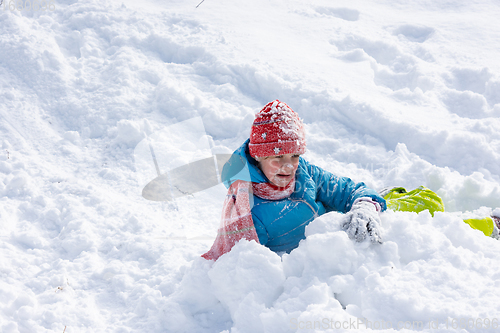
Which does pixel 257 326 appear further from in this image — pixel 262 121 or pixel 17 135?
pixel 17 135

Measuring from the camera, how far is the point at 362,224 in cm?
161

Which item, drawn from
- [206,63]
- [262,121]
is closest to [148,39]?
[206,63]

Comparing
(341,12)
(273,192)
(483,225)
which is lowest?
(483,225)

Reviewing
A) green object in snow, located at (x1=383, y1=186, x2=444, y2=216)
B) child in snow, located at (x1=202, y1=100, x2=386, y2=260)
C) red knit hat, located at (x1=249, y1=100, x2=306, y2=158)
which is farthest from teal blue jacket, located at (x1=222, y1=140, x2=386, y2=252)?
green object in snow, located at (x1=383, y1=186, x2=444, y2=216)

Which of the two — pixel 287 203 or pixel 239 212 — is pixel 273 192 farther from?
pixel 239 212

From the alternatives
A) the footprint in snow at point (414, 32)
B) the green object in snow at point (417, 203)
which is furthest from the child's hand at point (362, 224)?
the footprint in snow at point (414, 32)

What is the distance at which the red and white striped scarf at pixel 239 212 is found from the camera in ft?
6.03

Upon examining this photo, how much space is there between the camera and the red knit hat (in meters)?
1.90

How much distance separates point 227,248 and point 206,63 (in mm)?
3767

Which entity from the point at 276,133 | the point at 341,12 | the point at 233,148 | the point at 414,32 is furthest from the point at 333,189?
the point at 341,12

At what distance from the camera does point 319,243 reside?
5.11 ft

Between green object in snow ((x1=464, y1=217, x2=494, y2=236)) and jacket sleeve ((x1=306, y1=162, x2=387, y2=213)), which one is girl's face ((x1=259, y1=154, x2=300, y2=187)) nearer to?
jacket sleeve ((x1=306, y1=162, x2=387, y2=213))

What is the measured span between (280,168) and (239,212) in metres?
0.33

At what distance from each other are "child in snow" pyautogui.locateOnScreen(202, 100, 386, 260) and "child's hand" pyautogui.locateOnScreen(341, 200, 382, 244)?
0.07 metres
